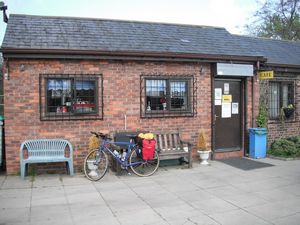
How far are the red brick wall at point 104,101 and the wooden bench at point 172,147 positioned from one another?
29 cm

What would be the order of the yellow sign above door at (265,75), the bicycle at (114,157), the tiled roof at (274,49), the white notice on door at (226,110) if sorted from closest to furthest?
the bicycle at (114,157) < the yellow sign above door at (265,75) < the white notice on door at (226,110) < the tiled roof at (274,49)

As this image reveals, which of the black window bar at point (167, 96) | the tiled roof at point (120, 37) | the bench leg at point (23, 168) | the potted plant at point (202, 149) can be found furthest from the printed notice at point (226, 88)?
the bench leg at point (23, 168)

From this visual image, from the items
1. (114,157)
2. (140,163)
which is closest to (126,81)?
(114,157)

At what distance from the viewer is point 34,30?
27.2 feet

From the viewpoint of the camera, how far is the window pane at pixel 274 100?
10.7 m

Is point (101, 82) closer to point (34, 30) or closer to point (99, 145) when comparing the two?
point (99, 145)

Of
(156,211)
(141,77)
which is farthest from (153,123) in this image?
(156,211)

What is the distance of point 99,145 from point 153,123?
171 centimetres

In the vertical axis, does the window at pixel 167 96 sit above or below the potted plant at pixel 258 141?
above

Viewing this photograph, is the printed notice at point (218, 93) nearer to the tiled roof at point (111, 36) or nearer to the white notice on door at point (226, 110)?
the white notice on door at point (226, 110)

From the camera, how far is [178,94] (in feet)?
29.7

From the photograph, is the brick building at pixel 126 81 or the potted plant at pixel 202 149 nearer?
the brick building at pixel 126 81

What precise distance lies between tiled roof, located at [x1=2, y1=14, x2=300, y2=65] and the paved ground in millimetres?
3156

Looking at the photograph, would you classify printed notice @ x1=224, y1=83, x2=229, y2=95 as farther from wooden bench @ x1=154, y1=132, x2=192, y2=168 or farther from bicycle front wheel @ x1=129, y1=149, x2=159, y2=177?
bicycle front wheel @ x1=129, y1=149, x2=159, y2=177
